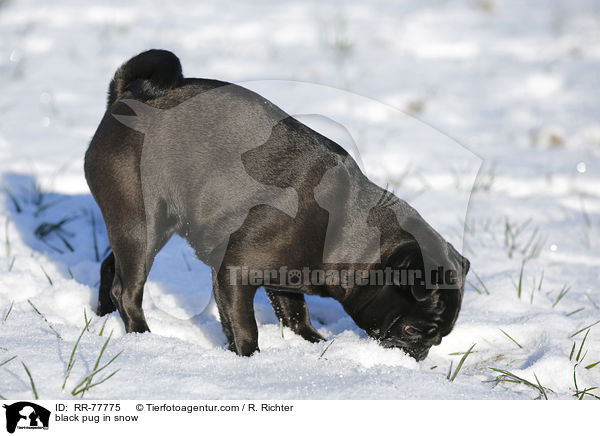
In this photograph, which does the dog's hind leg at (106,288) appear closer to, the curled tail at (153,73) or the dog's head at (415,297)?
the curled tail at (153,73)

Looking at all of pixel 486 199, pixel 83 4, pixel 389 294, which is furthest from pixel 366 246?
pixel 83 4

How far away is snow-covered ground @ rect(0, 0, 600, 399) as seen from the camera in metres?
2.26

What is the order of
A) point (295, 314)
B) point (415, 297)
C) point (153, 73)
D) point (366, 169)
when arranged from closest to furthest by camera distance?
point (415, 297) < point (153, 73) < point (295, 314) < point (366, 169)

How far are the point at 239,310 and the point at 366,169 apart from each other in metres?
2.46

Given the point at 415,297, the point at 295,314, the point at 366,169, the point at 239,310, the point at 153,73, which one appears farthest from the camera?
the point at 366,169

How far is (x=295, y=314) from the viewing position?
109 inches

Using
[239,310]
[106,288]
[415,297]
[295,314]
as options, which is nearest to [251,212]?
[239,310]

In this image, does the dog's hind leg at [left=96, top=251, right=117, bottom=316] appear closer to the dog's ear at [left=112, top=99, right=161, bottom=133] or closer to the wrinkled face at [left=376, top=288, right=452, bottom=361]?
the dog's ear at [left=112, top=99, right=161, bottom=133]


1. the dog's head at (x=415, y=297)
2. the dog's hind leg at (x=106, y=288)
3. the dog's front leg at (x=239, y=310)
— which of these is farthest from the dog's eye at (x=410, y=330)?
the dog's hind leg at (x=106, y=288)

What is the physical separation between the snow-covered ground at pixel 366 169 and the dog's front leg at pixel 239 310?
3.4 inches

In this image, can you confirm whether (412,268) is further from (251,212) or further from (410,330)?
(251,212)

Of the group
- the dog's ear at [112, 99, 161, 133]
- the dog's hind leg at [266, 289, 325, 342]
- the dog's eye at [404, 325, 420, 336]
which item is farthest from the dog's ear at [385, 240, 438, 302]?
the dog's ear at [112, 99, 161, 133]
